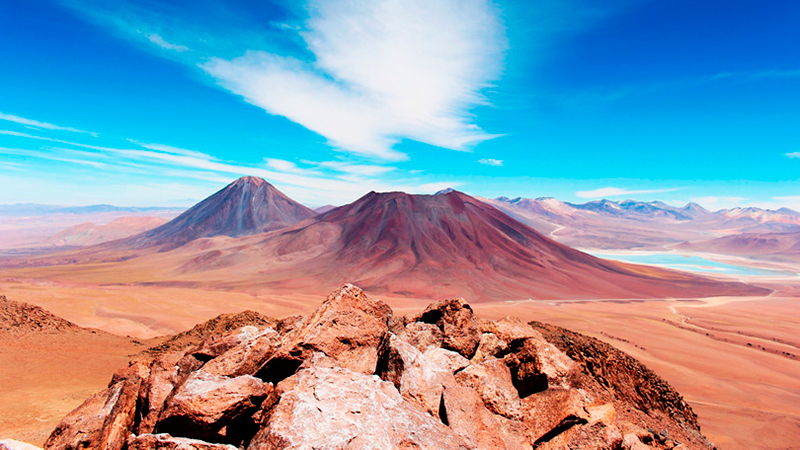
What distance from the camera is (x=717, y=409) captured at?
39.9 feet

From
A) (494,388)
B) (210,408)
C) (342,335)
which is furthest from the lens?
(342,335)

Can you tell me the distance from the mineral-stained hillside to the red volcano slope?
35.4 m

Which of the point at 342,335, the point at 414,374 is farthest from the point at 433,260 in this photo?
the point at 414,374

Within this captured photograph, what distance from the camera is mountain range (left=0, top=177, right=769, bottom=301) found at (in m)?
46.8

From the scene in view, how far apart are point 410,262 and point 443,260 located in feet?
17.0

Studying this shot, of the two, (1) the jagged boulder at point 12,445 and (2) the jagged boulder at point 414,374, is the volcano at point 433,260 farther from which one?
(1) the jagged boulder at point 12,445

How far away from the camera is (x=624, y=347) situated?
2014 centimetres

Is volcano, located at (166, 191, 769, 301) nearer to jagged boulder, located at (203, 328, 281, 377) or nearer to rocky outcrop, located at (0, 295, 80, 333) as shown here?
rocky outcrop, located at (0, 295, 80, 333)

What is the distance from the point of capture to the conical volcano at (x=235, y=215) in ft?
343

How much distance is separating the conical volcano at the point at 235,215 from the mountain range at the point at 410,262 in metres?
20.3

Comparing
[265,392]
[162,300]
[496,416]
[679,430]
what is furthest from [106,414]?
[162,300]

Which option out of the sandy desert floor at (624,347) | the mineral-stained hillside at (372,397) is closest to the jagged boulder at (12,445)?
the mineral-stained hillside at (372,397)

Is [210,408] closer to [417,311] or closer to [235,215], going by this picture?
[417,311]

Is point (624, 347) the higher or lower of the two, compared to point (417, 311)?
higher
